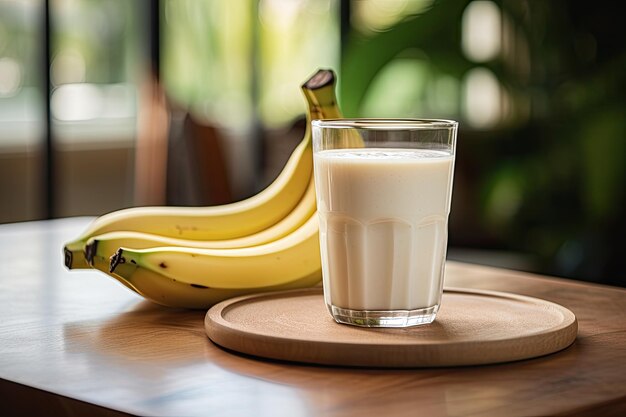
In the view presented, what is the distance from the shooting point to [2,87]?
4238 mm

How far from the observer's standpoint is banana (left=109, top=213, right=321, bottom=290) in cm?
97

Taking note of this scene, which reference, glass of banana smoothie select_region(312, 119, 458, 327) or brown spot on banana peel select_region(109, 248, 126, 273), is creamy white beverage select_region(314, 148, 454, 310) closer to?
glass of banana smoothie select_region(312, 119, 458, 327)

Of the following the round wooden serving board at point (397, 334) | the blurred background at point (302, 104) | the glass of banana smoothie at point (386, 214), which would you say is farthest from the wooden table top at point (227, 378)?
the blurred background at point (302, 104)

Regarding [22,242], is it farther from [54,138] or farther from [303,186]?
[54,138]

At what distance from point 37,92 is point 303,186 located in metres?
3.37

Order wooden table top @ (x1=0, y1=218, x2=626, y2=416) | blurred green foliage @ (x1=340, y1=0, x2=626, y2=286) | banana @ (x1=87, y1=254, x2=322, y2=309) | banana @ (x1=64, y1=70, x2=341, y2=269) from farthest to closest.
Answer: blurred green foliage @ (x1=340, y1=0, x2=626, y2=286), banana @ (x1=64, y1=70, x2=341, y2=269), banana @ (x1=87, y1=254, x2=322, y2=309), wooden table top @ (x1=0, y1=218, x2=626, y2=416)

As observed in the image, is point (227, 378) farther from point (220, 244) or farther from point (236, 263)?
point (220, 244)

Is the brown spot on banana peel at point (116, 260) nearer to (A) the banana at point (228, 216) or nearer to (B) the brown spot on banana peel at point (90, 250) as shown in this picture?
(B) the brown spot on banana peel at point (90, 250)

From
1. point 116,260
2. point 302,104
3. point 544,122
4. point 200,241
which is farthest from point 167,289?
point 302,104

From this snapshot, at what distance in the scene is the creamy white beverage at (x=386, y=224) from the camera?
0.86 m

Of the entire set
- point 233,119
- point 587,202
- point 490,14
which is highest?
point 490,14

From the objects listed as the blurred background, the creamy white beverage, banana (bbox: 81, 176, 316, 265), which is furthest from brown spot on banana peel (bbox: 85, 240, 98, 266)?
the blurred background

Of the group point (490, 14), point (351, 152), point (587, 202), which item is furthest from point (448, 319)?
point (490, 14)

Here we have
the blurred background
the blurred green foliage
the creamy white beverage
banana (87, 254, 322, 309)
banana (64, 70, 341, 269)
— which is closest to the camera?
the creamy white beverage
